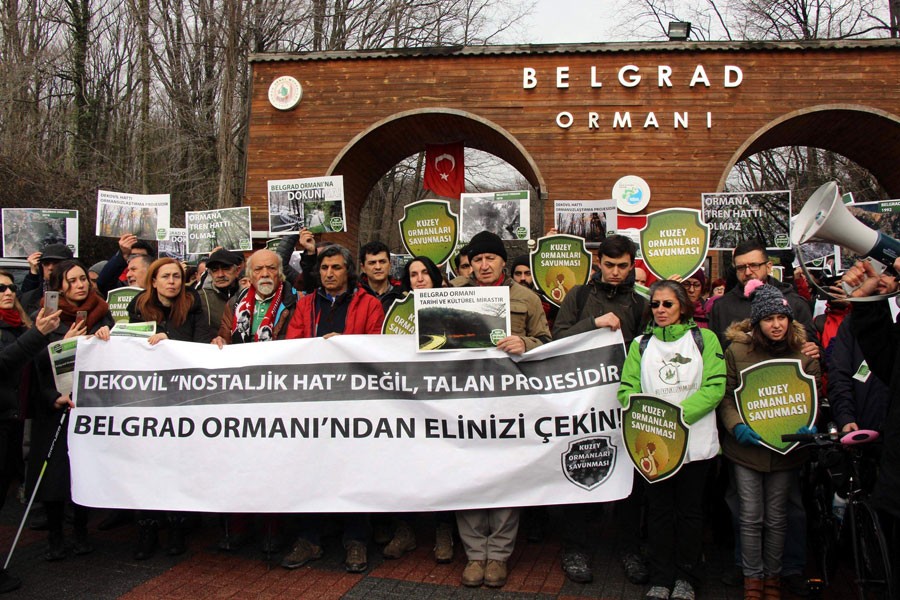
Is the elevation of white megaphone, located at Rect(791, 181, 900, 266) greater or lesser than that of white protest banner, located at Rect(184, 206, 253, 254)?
lesser

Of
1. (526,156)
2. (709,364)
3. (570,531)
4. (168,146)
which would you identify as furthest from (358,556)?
(168,146)

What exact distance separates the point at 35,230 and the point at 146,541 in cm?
522

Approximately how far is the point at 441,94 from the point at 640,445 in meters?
12.3

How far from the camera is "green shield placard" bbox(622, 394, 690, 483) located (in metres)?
4.20

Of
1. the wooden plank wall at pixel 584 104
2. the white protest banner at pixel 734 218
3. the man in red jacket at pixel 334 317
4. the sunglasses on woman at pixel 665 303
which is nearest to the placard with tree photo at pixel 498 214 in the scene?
the white protest banner at pixel 734 218

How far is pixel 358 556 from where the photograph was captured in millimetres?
4863

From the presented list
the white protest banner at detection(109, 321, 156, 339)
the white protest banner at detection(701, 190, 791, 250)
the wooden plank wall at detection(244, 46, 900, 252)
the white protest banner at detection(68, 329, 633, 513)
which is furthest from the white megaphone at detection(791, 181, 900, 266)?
the wooden plank wall at detection(244, 46, 900, 252)

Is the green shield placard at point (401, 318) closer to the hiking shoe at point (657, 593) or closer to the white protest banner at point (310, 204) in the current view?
the hiking shoe at point (657, 593)

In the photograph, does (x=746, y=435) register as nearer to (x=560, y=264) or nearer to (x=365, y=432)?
(x=365, y=432)

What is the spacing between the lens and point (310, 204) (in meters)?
8.68

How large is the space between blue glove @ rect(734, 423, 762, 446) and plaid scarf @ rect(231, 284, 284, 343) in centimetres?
317

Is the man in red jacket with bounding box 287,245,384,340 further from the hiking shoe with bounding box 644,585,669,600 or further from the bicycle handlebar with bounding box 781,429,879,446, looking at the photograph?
the bicycle handlebar with bounding box 781,429,879,446

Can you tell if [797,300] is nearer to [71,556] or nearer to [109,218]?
[71,556]

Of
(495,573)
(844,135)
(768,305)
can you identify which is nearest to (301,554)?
(495,573)
